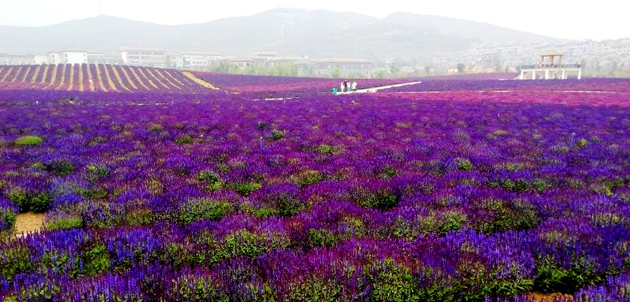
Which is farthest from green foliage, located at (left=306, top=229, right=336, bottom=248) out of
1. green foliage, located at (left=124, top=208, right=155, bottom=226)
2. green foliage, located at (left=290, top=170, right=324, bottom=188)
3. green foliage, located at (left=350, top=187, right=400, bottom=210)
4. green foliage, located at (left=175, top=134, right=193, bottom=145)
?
green foliage, located at (left=175, top=134, right=193, bottom=145)

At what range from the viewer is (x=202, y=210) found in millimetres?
6734

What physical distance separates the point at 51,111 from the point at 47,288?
25.1m

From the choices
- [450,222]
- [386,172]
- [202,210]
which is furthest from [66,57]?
[450,222]

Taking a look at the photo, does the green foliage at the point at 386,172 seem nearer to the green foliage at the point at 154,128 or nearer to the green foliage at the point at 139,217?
the green foliage at the point at 139,217

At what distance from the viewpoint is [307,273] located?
13.3ft

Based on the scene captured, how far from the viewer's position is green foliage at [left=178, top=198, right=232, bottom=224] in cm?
660

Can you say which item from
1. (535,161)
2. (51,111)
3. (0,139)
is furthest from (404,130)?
(51,111)

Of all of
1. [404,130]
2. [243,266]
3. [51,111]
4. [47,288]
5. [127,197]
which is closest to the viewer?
[47,288]

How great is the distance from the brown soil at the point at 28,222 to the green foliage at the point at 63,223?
0.68 m

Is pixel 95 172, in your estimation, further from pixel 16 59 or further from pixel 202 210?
pixel 16 59

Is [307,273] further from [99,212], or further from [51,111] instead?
[51,111]

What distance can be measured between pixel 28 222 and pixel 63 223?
1.68 m

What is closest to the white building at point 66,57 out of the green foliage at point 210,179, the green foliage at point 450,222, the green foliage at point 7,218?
the green foliage at point 210,179

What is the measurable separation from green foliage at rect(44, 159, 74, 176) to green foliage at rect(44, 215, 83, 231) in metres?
4.27
